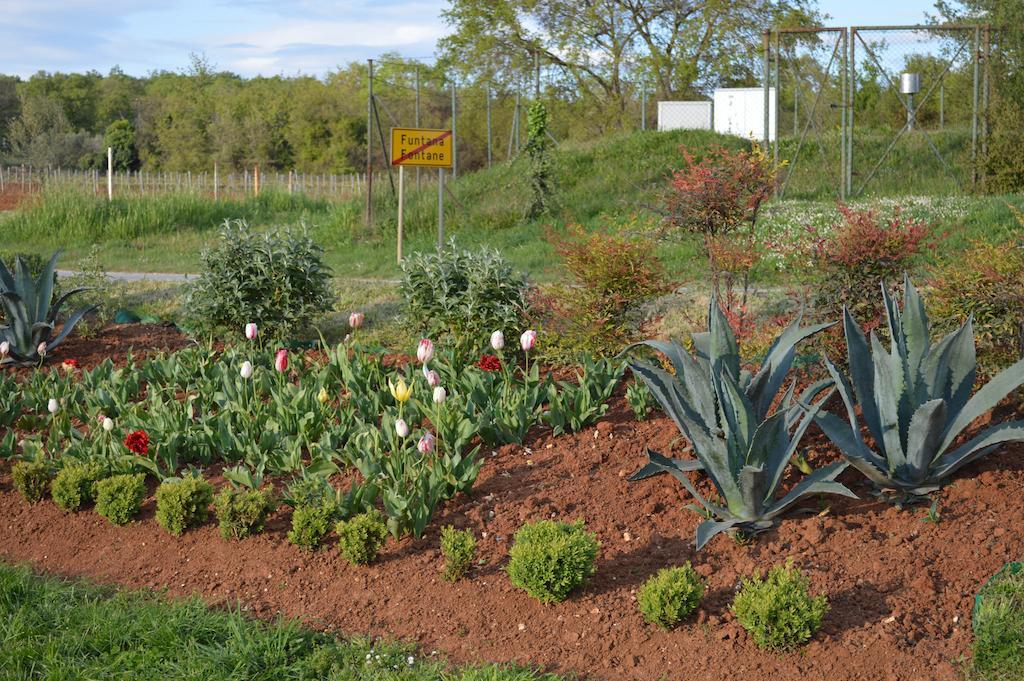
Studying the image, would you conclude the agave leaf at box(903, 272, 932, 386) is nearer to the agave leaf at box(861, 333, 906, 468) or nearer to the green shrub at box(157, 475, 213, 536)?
the agave leaf at box(861, 333, 906, 468)

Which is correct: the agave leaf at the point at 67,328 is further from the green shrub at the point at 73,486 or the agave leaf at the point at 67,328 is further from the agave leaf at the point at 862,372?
the agave leaf at the point at 862,372

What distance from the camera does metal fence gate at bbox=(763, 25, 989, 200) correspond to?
14.7m

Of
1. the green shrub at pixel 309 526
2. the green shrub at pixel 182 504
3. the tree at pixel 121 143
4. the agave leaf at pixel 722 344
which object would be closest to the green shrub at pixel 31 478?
the green shrub at pixel 182 504

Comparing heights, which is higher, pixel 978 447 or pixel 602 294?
pixel 602 294

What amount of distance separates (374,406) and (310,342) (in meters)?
2.33

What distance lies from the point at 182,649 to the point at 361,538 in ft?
2.47

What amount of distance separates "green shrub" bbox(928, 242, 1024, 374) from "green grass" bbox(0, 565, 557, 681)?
298 cm

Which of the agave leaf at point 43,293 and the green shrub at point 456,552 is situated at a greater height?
the agave leaf at point 43,293

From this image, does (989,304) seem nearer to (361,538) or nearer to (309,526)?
(361,538)

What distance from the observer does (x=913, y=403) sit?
4.14 meters

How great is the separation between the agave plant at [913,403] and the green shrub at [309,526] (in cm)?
198

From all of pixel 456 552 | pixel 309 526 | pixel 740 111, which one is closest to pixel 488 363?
pixel 309 526

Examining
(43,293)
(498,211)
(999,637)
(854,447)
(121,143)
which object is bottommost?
(999,637)

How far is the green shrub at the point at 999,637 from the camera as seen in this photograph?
3.15 metres
